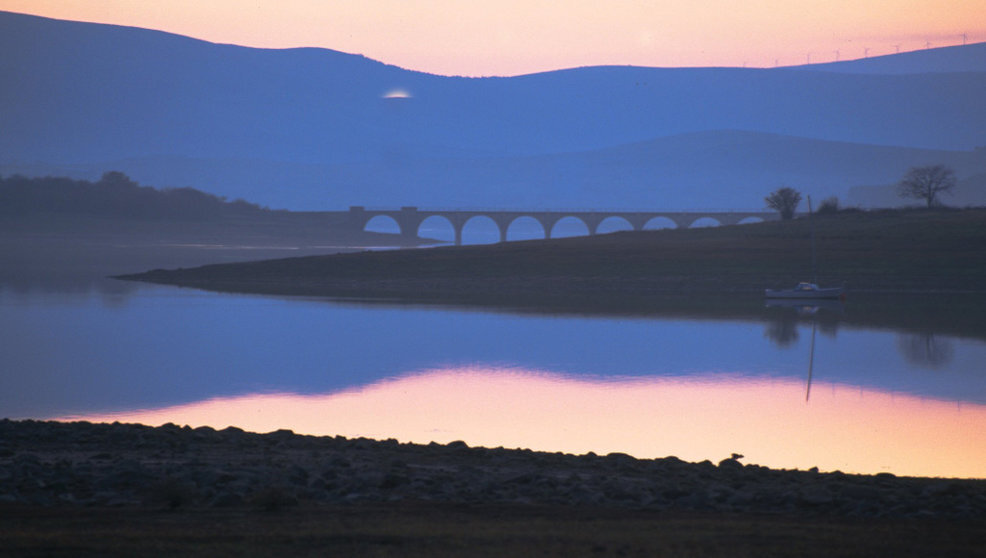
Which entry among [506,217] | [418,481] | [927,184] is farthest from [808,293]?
[506,217]

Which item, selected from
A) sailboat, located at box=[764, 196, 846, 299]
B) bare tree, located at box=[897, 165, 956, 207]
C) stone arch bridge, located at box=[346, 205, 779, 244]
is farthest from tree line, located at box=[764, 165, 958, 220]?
stone arch bridge, located at box=[346, 205, 779, 244]

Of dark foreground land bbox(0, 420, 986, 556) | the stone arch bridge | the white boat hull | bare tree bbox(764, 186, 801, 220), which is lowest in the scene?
dark foreground land bbox(0, 420, 986, 556)

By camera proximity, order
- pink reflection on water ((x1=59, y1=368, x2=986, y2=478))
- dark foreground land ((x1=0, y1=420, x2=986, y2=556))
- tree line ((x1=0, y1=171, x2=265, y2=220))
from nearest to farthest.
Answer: dark foreground land ((x1=0, y1=420, x2=986, y2=556)) < pink reflection on water ((x1=59, y1=368, x2=986, y2=478)) < tree line ((x1=0, y1=171, x2=265, y2=220))

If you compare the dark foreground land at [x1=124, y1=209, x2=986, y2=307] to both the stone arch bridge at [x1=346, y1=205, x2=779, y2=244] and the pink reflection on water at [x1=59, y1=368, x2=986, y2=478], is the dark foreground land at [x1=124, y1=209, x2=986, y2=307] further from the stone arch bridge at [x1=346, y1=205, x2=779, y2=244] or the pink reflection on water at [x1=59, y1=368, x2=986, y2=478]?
the stone arch bridge at [x1=346, y1=205, x2=779, y2=244]

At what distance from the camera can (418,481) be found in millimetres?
11531

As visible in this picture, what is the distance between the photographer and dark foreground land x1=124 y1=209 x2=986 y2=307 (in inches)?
2005

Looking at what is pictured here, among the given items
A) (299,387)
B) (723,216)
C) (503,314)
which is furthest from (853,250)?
(723,216)

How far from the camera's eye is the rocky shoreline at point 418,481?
34.2 ft

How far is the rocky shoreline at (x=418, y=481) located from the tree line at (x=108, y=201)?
4446 inches

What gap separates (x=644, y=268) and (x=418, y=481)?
44.6 metres

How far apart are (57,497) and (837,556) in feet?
23.7

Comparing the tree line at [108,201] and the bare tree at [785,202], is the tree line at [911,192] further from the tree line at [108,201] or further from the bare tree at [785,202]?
the tree line at [108,201]

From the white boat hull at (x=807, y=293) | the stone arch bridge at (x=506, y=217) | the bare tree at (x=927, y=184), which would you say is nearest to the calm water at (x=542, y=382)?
the white boat hull at (x=807, y=293)

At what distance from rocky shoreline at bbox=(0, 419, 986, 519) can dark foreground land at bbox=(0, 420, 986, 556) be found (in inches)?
1.0
